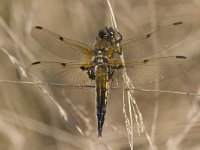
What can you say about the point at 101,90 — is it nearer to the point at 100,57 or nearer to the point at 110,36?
the point at 100,57

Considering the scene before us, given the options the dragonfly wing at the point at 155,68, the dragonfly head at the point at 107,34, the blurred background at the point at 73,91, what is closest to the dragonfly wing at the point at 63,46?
the dragonfly head at the point at 107,34

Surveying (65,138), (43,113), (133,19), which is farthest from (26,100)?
(133,19)

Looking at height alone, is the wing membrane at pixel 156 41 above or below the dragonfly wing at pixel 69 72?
above

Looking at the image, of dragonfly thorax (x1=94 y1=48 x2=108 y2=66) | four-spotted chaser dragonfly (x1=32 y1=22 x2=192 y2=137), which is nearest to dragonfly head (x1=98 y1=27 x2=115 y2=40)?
four-spotted chaser dragonfly (x1=32 y1=22 x2=192 y2=137)

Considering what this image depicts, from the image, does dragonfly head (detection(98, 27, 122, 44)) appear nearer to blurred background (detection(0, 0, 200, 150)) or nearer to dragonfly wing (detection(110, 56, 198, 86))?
dragonfly wing (detection(110, 56, 198, 86))

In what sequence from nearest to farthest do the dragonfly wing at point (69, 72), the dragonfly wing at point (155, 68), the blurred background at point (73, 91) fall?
1. the dragonfly wing at point (155, 68)
2. the dragonfly wing at point (69, 72)
3. the blurred background at point (73, 91)

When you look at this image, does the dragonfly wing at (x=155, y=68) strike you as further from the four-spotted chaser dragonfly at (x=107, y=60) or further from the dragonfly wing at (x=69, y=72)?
the dragonfly wing at (x=69, y=72)
